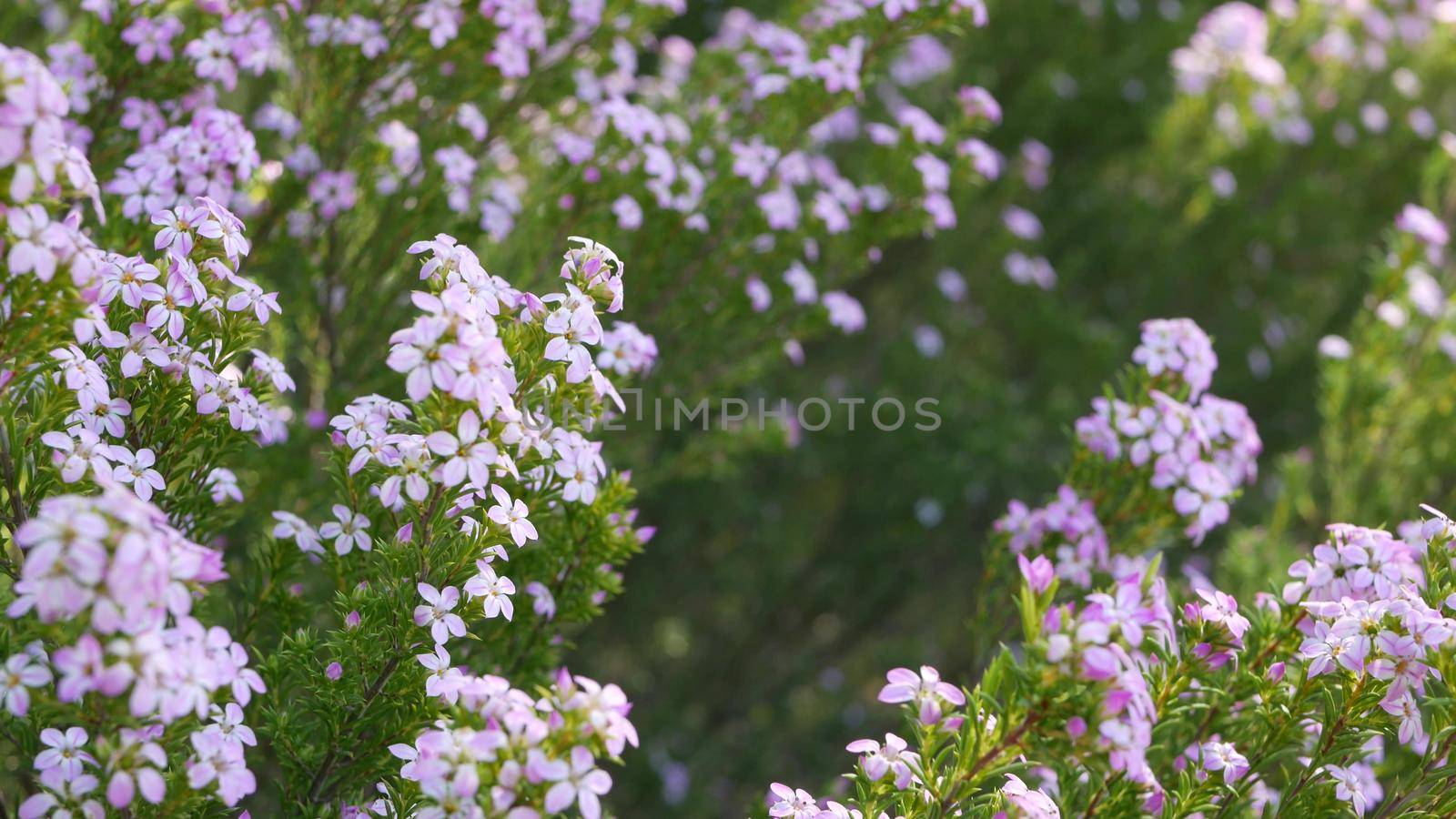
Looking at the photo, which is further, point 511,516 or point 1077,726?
point 511,516

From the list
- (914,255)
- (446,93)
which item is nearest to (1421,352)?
(914,255)

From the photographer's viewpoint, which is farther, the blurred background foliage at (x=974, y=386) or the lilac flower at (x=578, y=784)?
the blurred background foliage at (x=974, y=386)

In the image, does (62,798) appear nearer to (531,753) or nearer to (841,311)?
(531,753)

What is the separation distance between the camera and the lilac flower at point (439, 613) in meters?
2.31

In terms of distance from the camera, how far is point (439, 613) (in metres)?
2.33

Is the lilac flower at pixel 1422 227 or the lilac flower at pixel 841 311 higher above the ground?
the lilac flower at pixel 1422 227

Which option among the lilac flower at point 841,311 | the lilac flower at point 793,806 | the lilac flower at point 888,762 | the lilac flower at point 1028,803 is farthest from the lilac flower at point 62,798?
the lilac flower at point 841,311

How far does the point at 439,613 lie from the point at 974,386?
14.0 ft

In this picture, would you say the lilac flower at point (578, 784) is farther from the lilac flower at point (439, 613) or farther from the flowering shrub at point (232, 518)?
the lilac flower at point (439, 613)

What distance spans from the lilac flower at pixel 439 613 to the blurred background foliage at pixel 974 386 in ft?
11.5

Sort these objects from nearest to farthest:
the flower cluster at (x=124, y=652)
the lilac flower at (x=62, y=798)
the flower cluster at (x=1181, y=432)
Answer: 1. the flower cluster at (x=124, y=652)
2. the lilac flower at (x=62, y=798)
3. the flower cluster at (x=1181, y=432)

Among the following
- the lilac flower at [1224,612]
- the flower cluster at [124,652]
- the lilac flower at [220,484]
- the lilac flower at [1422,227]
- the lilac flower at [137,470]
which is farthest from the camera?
the lilac flower at [1422,227]

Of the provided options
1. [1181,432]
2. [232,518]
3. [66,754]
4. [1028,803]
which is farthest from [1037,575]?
[232,518]

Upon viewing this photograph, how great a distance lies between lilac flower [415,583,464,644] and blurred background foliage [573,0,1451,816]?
11.5 feet
